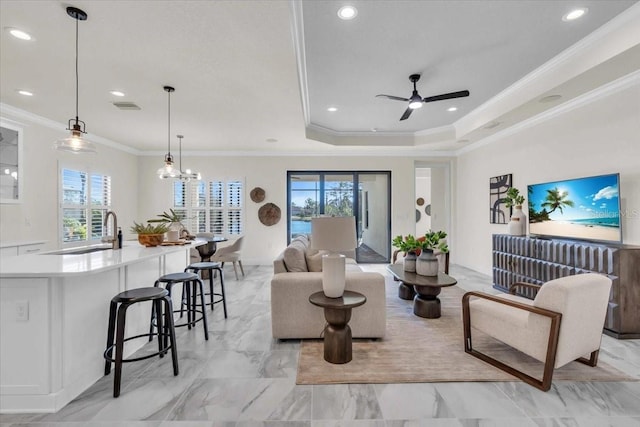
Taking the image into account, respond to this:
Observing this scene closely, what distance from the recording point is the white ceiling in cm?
231

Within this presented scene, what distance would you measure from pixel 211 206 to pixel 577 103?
6.83m

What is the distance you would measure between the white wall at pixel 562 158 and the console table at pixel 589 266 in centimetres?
45

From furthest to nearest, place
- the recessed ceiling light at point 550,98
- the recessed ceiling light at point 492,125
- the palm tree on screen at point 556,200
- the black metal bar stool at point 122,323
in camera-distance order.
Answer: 1. the recessed ceiling light at point 492,125
2. the palm tree on screen at point 556,200
3. the recessed ceiling light at point 550,98
4. the black metal bar stool at point 122,323

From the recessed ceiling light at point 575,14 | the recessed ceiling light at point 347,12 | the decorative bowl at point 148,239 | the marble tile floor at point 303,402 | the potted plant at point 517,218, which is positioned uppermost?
the recessed ceiling light at point 347,12

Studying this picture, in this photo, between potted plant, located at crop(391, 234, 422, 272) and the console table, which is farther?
Result: potted plant, located at crop(391, 234, 422, 272)

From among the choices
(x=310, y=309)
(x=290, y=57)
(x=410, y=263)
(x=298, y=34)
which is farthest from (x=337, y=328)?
(x=298, y=34)

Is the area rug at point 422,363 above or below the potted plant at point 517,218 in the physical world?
below

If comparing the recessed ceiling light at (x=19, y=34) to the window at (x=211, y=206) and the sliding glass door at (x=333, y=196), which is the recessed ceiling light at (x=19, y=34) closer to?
the window at (x=211, y=206)

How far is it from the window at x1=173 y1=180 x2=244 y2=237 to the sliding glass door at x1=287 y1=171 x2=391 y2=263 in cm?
124

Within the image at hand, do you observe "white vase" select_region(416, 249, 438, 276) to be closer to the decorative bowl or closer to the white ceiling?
the white ceiling

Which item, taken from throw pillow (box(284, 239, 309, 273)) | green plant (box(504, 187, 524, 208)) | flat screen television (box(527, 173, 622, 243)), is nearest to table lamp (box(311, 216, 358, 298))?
throw pillow (box(284, 239, 309, 273))

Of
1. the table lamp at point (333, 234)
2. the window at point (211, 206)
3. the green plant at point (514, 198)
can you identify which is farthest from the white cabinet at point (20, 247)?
the green plant at point (514, 198)

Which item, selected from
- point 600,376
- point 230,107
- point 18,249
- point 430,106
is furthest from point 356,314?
point 18,249

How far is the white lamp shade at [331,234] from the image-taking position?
2.34 meters
